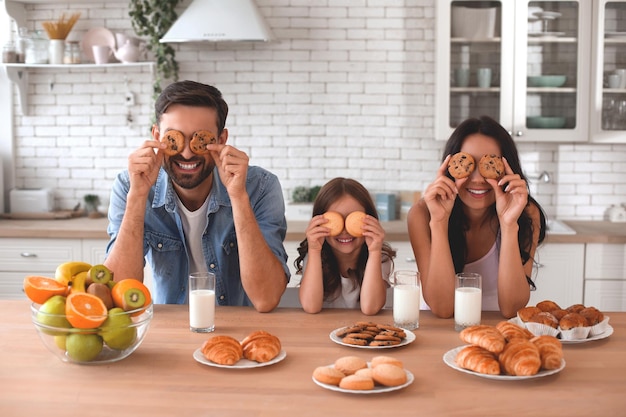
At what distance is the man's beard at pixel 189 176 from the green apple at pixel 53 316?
0.81 m

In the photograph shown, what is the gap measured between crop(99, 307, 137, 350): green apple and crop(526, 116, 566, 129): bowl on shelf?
3063mm

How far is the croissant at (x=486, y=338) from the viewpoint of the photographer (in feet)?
5.74

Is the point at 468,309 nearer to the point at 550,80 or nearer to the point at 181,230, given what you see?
the point at 181,230

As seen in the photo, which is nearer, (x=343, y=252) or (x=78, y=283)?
(x=78, y=283)

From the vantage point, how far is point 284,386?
1.68 metres

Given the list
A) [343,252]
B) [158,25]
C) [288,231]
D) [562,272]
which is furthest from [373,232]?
[158,25]

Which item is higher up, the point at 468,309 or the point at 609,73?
the point at 609,73

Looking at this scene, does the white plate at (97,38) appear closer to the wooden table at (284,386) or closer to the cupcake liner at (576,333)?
the wooden table at (284,386)

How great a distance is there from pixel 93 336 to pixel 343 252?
106 cm

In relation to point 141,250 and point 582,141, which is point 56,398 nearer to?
point 141,250

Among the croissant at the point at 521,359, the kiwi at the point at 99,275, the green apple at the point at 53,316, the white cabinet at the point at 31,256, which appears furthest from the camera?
the white cabinet at the point at 31,256

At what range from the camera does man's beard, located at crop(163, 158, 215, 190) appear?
2520mm

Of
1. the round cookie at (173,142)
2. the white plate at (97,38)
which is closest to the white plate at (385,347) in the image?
the round cookie at (173,142)

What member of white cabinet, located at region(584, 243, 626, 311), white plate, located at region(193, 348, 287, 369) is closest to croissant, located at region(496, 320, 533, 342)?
white plate, located at region(193, 348, 287, 369)
